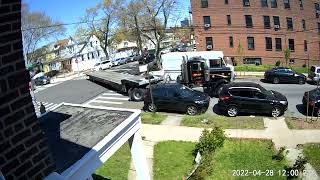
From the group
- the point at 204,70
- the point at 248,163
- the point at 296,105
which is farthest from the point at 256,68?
the point at 248,163

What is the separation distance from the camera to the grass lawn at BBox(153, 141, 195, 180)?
13.4m

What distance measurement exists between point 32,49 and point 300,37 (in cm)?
3743

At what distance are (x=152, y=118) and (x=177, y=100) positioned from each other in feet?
5.86

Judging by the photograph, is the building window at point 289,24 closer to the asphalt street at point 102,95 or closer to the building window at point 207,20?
the building window at point 207,20

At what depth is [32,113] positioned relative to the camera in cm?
418

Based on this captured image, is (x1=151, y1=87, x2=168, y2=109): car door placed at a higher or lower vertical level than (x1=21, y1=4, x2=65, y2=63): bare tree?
lower

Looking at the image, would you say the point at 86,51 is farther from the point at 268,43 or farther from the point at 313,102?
the point at 313,102

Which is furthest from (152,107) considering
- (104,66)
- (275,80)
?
(104,66)

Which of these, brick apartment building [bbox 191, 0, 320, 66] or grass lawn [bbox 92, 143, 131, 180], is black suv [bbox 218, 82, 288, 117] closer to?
grass lawn [bbox 92, 143, 131, 180]

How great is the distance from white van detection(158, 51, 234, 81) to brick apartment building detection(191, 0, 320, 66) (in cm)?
1478

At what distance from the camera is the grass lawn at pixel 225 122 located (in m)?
18.5

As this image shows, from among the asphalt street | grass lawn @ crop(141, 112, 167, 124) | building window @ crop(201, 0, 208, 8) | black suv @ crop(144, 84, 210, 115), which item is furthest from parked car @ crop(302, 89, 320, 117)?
building window @ crop(201, 0, 208, 8)

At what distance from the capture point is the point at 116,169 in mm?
13820

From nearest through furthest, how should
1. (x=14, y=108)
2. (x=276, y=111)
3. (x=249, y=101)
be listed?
(x=14, y=108), (x=276, y=111), (x=249, y=101)
